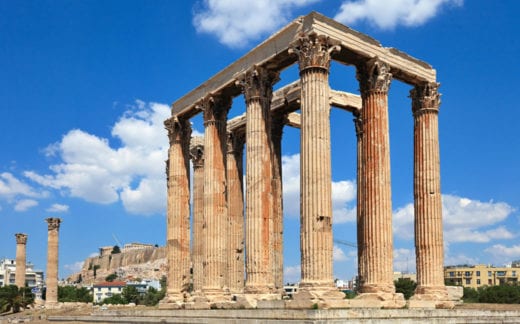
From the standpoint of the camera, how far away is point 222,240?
39.8 meters

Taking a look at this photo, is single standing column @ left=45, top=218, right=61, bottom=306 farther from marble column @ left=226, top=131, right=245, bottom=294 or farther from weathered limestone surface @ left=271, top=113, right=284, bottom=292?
weathered limestone surface @ left=271, top=113, right=284, bottom=292

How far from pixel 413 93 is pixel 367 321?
52.5 feet

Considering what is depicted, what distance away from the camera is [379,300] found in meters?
31.2

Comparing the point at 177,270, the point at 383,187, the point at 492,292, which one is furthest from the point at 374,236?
the point at 492,292

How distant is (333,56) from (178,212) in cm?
1691

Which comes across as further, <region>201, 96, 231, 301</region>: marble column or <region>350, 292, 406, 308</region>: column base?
<region>201, 96, 231, 301</region>: marble column

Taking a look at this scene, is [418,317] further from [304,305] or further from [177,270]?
[177,270]

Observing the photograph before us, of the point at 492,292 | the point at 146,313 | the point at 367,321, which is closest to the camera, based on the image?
the point at 367,321

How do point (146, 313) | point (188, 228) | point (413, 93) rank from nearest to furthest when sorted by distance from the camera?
point (413, 93), point (146, 313), point (188, 228)

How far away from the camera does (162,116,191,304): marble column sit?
43.9m

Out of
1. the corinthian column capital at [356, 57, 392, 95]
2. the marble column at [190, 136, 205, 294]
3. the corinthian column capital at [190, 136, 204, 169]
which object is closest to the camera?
the corinthian column capital at [356, 57, 392, 95]

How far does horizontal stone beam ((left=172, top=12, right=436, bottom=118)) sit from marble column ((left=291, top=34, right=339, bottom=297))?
0.99 metres

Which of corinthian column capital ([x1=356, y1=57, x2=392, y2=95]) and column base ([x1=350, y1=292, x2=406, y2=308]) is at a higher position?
corinthian column capital ([x1=356, y1=57, x2=392, y2=95])

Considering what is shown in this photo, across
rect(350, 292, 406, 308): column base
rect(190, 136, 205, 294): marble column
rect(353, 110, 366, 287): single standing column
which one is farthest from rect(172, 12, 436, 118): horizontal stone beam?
rect(350, 292, 406, 308): column base
